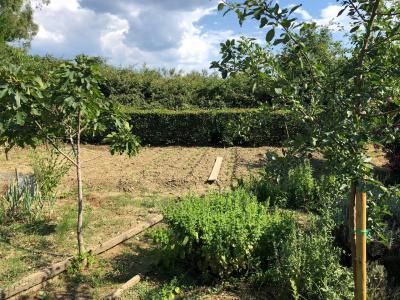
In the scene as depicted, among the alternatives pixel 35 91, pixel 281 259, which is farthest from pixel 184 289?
pixel 35 91

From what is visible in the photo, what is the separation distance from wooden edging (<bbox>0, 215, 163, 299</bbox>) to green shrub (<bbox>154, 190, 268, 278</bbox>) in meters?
0.74

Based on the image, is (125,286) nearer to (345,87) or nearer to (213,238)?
(213,238)

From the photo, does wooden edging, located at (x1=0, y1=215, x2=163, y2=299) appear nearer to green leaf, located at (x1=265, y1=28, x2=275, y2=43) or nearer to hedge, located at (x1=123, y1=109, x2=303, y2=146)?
green leaf, located at (x1=265, y1=28, x2=275, y2=43)

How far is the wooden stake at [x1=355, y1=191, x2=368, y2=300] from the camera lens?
8.89 ft

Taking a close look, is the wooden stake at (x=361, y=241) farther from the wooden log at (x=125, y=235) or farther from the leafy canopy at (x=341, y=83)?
the wooden log at (x=125, y=235)

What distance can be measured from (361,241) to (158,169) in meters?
6.78

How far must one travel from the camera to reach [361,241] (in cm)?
279

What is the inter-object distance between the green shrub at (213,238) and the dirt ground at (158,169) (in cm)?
275

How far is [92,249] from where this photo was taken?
4707mm

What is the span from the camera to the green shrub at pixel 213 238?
4.00 metres

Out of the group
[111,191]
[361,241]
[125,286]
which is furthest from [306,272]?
[111,191]

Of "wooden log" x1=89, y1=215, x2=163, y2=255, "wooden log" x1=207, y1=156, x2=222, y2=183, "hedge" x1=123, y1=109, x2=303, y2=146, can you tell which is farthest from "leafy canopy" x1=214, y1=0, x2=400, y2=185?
"hedge" x1=123, y1=109, x2=303, y2=146

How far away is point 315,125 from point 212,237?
6.22 feet

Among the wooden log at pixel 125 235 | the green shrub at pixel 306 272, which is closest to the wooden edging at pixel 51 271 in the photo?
the wooden log at pixel 125 235
